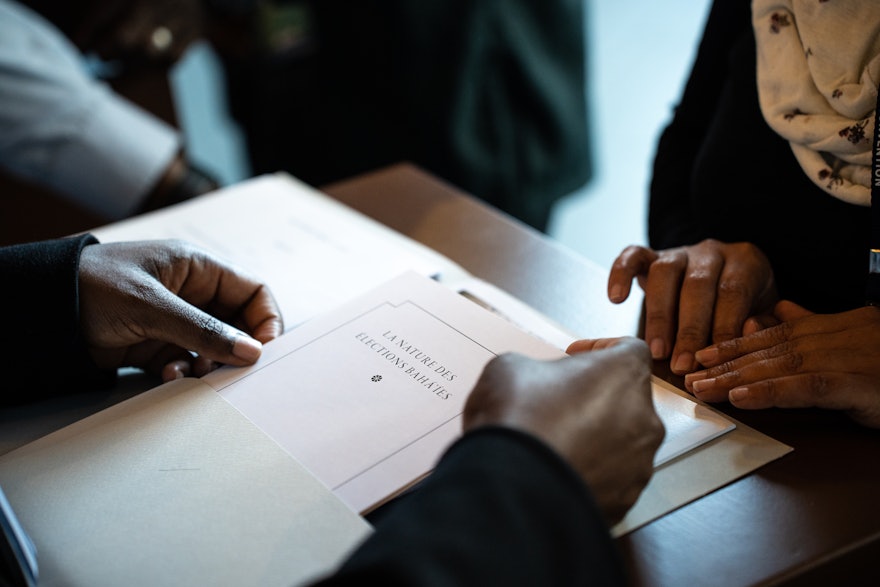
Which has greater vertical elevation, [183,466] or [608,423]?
[608,423]

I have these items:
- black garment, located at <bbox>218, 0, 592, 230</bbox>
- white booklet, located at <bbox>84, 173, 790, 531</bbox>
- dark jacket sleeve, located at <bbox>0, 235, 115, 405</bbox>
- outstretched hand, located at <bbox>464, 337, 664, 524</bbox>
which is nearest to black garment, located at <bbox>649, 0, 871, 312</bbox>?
white booklet, located at <bbox>84, 173, 790, 531</bbox>

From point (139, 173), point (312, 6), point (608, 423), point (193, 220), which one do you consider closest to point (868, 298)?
point (608, 423)

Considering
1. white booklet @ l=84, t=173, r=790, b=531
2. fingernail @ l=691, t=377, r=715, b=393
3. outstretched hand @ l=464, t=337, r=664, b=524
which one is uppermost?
outstretched hand @ l=464, t=337, r=664, b=524

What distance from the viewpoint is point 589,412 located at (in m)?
0.45

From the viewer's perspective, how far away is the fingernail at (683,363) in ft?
2.06

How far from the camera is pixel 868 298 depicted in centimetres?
62

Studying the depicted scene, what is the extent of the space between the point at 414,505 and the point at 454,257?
45 centimetres

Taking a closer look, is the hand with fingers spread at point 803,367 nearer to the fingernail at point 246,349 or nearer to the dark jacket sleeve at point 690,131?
the dark jacket sleeve at point 690,131

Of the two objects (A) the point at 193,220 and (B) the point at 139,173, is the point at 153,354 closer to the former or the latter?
(A) the point at 193,220

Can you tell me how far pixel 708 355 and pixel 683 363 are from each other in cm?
2

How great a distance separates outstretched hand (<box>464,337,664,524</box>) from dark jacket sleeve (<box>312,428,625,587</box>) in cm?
3

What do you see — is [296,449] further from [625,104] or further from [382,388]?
[625,104]

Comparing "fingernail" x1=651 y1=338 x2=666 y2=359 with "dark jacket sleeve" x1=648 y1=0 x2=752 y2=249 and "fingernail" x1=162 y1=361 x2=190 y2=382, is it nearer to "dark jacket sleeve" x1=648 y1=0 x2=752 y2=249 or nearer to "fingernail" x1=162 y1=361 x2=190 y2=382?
"dark jacket sleeve" x1=648 y1=0 x2=752 y2=249

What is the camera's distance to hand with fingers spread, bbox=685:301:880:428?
1.82 feet
